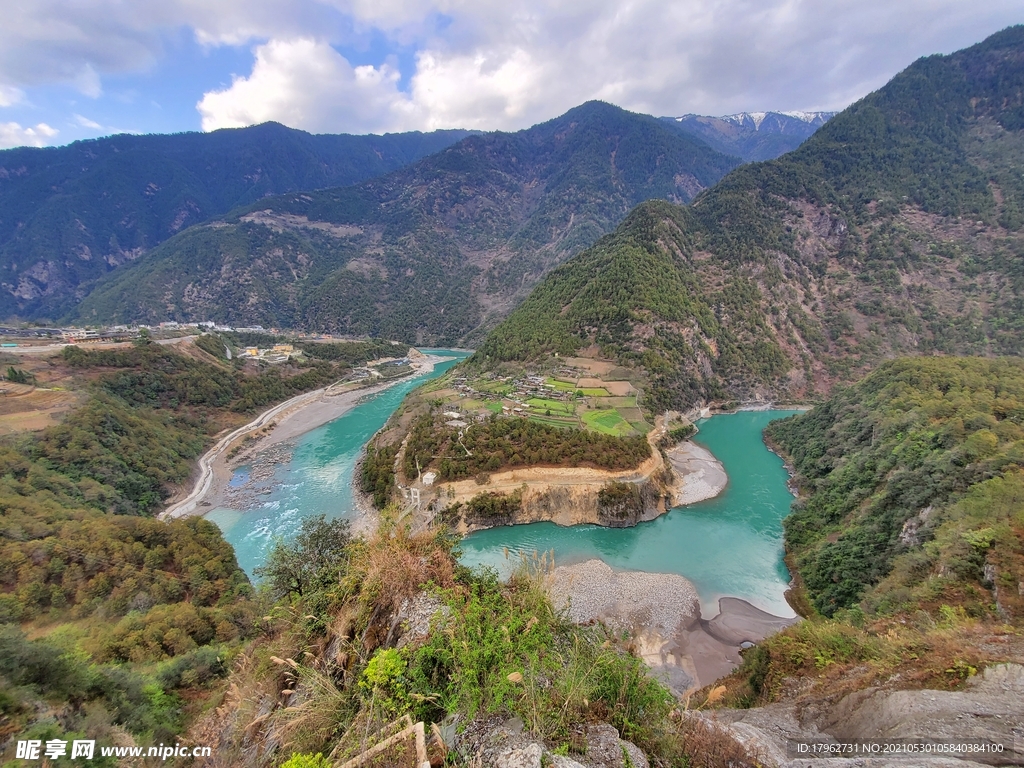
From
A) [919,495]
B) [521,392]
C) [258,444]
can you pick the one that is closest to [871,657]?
[919,495]

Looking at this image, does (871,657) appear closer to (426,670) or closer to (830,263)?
(426,670)

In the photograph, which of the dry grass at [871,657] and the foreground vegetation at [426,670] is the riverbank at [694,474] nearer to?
the dry grass at [871,657]

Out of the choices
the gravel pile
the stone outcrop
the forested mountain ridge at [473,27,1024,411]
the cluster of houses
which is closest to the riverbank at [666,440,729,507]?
the forested mountain ridge at [473,27,1024,411]

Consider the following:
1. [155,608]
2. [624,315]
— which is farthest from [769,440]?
[155,608]

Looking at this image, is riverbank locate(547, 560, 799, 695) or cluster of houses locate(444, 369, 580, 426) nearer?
riverbank locate(547, 560, 799, 695)

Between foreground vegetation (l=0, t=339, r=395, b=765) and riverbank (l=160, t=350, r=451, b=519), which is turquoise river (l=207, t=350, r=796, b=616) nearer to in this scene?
riverbank (l=160, t=350, r=451, b=519)
